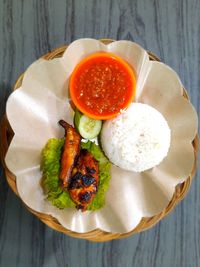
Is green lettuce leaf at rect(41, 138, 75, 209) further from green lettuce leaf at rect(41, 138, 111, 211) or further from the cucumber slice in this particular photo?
the cucumber slice

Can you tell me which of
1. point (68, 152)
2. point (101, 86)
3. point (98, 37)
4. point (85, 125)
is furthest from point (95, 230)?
point (98, 37)

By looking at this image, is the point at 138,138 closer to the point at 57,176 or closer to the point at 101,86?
the point at 101,86

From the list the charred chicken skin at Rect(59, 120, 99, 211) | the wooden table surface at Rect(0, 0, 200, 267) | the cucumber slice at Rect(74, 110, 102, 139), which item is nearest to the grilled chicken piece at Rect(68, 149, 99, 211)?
the charred chicken skin at Rect(59, 120, 99, 211)

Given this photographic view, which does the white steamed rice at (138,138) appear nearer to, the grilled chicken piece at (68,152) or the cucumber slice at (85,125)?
the cucumber slice at (85,125)

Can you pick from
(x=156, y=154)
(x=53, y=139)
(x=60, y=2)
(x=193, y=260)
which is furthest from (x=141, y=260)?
(x=60, y=2)

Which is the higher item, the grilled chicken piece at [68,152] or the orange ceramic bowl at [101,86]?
the orange ceramic bowl at [101,86]

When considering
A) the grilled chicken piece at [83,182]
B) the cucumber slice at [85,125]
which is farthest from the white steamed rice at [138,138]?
the grilled chicken piece at [83,182]

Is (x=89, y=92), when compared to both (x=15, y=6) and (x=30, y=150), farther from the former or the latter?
(x=15, y=6)

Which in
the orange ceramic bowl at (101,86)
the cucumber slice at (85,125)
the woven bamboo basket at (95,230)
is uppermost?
the orange ceramic bowl at (101,86)
